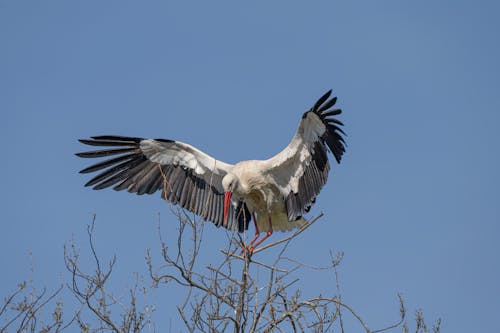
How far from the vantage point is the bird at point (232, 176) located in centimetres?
803

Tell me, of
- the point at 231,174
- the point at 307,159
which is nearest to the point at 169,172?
the point at 231,174

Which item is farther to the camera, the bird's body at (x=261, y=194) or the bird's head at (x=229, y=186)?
the bird's body at (x=261, y=194)

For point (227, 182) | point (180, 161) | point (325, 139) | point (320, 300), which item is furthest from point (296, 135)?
point (320, 300)

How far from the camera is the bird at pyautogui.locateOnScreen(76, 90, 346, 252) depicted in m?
8.03

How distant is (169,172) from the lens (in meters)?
8.74

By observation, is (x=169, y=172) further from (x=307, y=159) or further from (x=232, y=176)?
(x=307, y=159)

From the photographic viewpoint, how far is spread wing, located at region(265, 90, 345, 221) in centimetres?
769

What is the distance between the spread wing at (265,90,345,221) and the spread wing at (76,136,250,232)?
2.04ft

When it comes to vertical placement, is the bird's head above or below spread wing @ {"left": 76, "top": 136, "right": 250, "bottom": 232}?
below

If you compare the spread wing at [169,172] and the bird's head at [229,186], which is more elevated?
the spread wing at [169,172]

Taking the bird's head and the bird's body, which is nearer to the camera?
the bird's head

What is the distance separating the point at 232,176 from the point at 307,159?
2.84 ft

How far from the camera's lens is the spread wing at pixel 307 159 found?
769cm

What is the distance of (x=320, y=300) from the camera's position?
497cm
